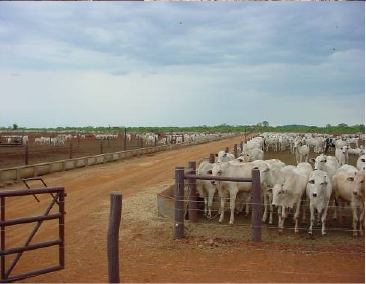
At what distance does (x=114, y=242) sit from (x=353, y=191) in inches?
256

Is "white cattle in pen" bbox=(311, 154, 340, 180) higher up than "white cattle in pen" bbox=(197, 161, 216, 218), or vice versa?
"white cattle in pen" bbox=(311, 154, 340, 180)

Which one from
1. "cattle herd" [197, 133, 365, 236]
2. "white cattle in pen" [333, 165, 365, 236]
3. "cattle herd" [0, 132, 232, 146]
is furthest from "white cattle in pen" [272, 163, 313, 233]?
"cattle herd" [0, 132, 232, 146]

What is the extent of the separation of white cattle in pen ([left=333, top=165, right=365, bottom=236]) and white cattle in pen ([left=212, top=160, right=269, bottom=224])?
1945 millimetres

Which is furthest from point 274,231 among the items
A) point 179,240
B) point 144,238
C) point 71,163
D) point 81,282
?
point 71,163

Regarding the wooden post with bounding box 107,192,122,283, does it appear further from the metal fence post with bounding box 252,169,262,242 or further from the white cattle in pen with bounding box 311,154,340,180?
the white cattle in pen with bounding box 311,154,340,180

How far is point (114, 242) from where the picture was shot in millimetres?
6691

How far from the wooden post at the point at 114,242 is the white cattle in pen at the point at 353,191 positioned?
230 inches

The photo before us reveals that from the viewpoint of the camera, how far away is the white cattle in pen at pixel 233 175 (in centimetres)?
1227

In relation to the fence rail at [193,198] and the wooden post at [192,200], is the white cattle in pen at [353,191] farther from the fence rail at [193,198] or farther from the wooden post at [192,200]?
the wooden post at [192,200]

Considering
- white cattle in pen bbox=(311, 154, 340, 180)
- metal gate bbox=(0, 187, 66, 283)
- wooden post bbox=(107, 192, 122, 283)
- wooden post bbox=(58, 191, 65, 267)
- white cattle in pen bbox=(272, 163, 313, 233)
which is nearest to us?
wooden post bbox=(107, 192, 122, 283)

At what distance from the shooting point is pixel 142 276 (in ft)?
26.4

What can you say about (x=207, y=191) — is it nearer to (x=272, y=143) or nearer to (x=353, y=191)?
(x=353, y=191)

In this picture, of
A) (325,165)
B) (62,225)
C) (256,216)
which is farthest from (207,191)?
(62,225)

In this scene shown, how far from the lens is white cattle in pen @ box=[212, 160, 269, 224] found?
12.3 m
